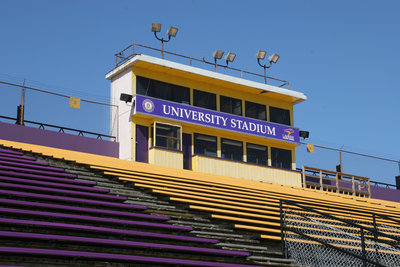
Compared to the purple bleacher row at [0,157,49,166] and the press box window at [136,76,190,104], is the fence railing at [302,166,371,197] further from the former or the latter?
the purple bleacher row at [0,157,49,166]

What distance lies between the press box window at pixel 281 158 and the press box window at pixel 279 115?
2.64ft

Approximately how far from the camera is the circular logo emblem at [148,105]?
13.6 metres

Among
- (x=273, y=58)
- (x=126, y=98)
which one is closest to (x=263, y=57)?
(x=273, y=58)

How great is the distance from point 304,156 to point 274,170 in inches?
75.7

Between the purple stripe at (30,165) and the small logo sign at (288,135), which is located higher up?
the small logo sign at (288,135)

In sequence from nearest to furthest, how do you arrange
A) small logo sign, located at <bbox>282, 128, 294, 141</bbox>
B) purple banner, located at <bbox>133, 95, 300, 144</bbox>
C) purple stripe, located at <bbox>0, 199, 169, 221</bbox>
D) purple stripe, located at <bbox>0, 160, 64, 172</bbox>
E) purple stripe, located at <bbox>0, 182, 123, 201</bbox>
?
1. purple stripe, located at <bbox>0, 199, 169, 221</bbox>
2. purple stripe, located at <bbox>0, 182, 123, 201</bbox>
3. purple stripe, located at <bbox>0, 160, 64, 172</bbox>
4. purple banner, located at <bbox>133, 95, 300, 144</bbox>
5. small logo sign, located at <bbox>282, 128, 294, 141</bbox>

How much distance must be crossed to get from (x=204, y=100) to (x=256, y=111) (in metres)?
1.64

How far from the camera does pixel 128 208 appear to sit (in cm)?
718

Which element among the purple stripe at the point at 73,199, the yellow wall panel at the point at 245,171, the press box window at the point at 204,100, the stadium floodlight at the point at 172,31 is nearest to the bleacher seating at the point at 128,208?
the purple stripe at the point at 73,199

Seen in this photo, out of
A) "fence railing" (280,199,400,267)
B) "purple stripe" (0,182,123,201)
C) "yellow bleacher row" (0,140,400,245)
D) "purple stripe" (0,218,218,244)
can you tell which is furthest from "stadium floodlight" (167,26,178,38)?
"purple stripe" (0,218,218,244)

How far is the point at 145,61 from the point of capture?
1380cm

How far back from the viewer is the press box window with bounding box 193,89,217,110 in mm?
14922

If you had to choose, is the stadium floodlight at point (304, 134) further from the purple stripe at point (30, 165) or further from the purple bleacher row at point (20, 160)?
the purple stripe at point (30, 165)

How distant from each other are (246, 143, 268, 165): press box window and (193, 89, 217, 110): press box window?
139 cm
